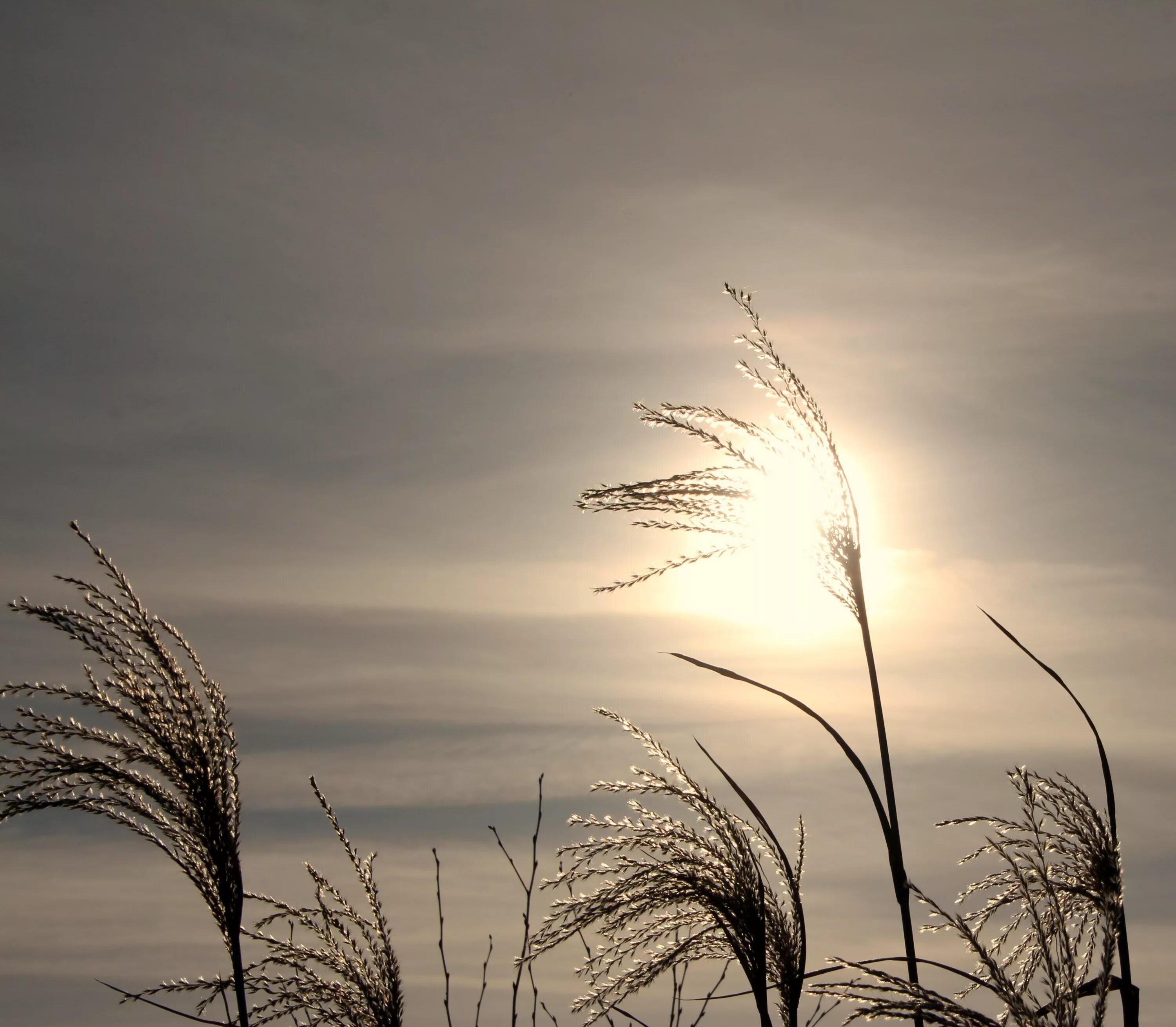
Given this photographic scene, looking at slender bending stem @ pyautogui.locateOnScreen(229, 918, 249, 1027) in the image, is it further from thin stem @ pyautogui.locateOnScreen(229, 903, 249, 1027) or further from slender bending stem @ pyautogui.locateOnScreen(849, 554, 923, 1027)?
slender bending stem @ pyautogui.locateOnScreen(849, 554, 923, 1027)

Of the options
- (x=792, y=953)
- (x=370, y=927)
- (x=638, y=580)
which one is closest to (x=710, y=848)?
(x=792, y=953)

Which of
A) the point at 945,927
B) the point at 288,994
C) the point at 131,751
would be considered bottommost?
the point at 288,994

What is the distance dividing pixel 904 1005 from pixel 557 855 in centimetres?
131

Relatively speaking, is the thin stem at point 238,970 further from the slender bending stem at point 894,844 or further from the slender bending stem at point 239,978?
the slender bending stem at point 894,844

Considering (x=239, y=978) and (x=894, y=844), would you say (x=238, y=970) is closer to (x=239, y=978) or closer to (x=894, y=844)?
(x=239, y=978)

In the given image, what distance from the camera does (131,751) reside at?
3.60 metres

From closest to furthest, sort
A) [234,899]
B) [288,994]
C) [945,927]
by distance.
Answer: [945,927] → [234,899] → [288,994]

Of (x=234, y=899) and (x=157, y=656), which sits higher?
(x=157, y=656)

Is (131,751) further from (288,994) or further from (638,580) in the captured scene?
(638,580)

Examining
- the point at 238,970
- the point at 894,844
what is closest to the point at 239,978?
the point at 238,970

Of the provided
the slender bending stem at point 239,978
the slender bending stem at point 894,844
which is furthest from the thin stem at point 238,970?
the slender bending stem at point 894,844

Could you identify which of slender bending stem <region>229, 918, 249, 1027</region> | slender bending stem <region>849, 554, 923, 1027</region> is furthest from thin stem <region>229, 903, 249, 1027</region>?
slender bending stem <region>849, 554, 923, 1027</region>

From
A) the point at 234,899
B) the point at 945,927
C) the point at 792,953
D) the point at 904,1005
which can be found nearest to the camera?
the point at 904,1005

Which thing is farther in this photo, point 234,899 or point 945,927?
point 234,899
